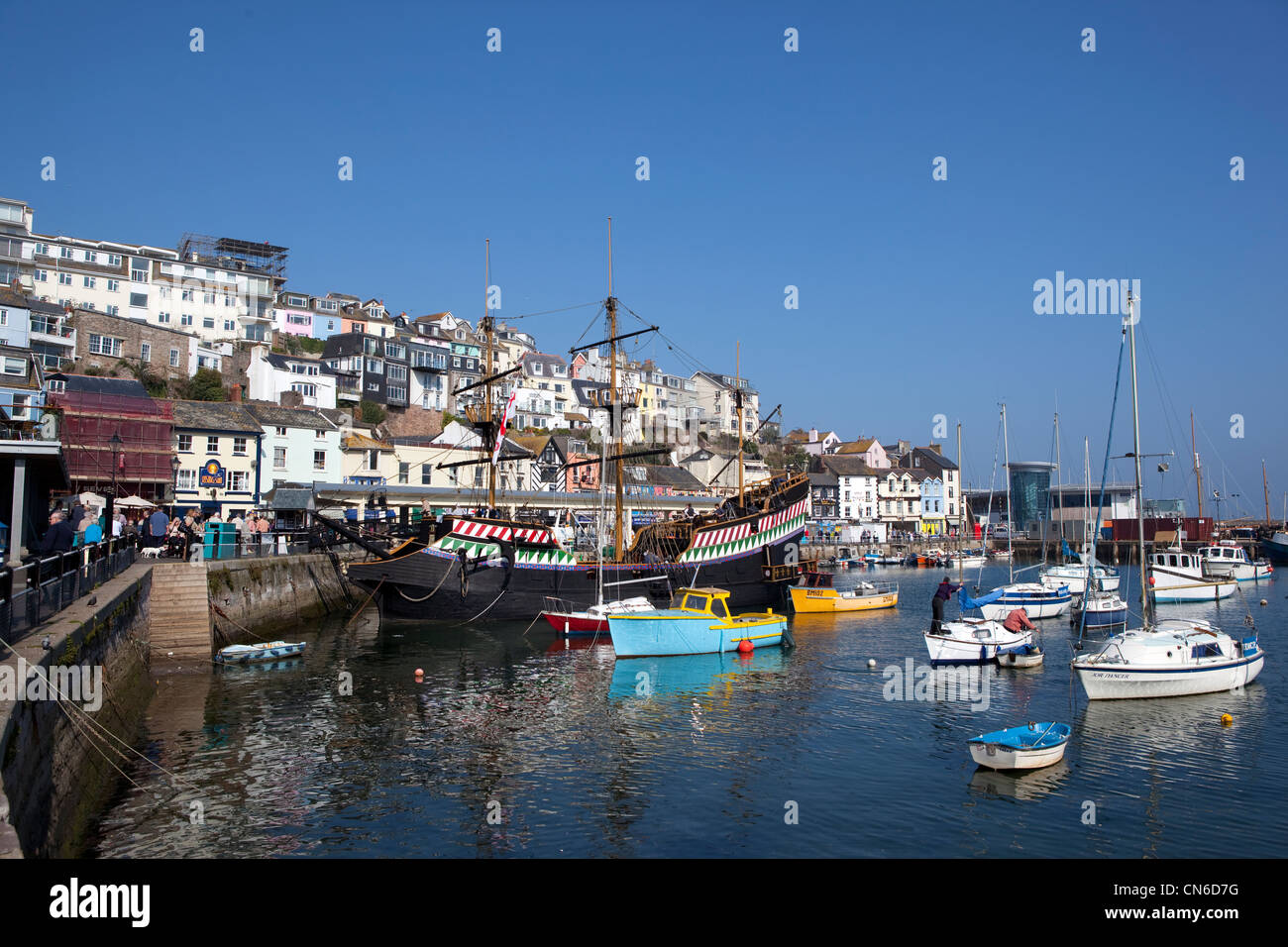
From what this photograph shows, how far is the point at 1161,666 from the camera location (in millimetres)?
22547

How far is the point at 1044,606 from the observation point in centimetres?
4222

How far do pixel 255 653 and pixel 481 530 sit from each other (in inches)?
461

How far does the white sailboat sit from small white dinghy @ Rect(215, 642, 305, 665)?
24.2 m

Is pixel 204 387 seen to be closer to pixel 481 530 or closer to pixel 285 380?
pixel 285 380

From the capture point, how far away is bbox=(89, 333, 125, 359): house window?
2702 inches

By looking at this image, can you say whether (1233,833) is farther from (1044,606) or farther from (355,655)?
(1044,606)

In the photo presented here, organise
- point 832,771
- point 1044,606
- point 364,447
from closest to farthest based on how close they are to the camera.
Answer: point 832,771 → point 1044,606 → point 364,447

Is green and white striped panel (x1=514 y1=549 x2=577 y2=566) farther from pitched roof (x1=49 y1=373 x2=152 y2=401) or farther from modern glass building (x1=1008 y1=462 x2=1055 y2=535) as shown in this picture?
modern glass building (x1=1008 y1=462 x2=1055 y2=535)

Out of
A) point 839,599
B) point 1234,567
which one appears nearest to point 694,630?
point 839,599

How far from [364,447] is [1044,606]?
47.7m
